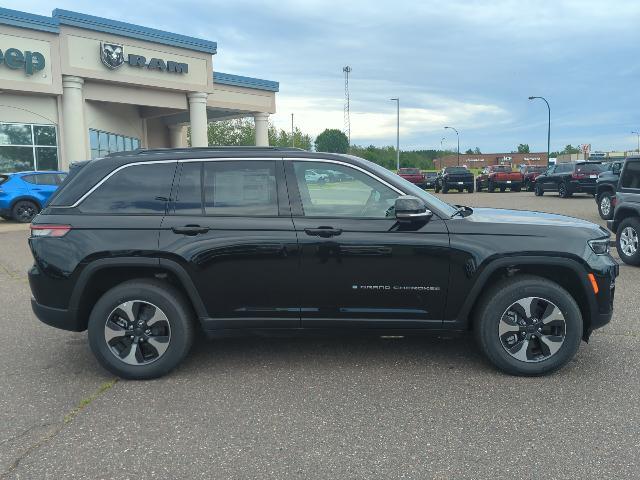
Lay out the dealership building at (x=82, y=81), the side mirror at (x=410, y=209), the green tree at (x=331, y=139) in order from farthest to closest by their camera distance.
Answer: the green tree at (x=331, y=139) → the dealership building at (x=82, y=81) → the side mirror at (x=410, y=209)

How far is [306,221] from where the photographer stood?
13.2ft

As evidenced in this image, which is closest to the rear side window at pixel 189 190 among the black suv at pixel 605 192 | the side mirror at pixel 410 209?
the side mirror at pixel 410 209

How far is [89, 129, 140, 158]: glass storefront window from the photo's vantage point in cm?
2585

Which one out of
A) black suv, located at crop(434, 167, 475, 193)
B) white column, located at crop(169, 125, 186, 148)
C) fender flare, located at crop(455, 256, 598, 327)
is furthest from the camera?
white column, located at crop(169, 125, 186, 148)

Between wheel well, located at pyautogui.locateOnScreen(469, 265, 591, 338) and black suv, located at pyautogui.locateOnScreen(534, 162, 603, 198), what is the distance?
22.0 meters

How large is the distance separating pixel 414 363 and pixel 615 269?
1.69m

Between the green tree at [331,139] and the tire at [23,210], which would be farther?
the green tree at [331,139]

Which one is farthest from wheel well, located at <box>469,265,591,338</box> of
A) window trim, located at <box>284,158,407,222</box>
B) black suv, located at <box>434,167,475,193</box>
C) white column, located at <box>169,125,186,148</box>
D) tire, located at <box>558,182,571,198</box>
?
white column, located at <box>169,125,186,148</box>

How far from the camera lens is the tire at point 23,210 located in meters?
16.0

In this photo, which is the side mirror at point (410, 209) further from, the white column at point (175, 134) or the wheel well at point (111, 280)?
the white column at point (175, 134)

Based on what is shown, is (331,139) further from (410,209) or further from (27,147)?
(410,209)

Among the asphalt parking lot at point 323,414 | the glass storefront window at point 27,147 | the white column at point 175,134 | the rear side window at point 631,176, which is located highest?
the white column at point 175,134

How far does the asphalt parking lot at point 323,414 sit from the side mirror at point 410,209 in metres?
1.20

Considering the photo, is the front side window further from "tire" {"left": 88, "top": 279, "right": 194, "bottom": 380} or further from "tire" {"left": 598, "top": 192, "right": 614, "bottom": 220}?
"tire" {"left": 598, "top": 192, "right": 614, "bottom": 220}
